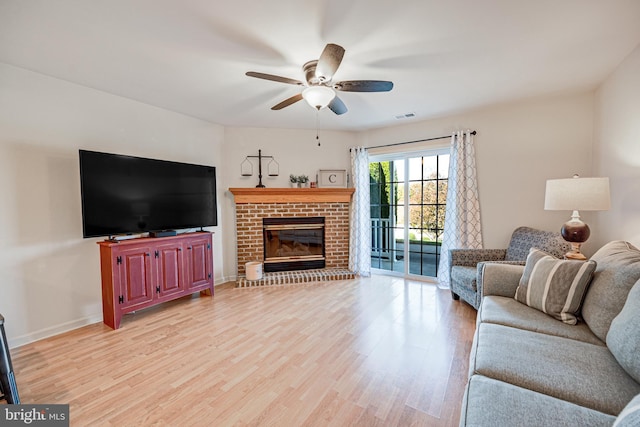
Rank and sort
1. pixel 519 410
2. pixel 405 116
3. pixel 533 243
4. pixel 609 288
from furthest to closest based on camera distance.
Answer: pixel 405 116 → pixel 533 243 → pixel 609 288 → pixel 519 410

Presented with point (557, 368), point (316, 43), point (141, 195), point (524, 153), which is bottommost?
point (557, 368)

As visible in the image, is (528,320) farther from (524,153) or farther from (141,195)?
(141,195)

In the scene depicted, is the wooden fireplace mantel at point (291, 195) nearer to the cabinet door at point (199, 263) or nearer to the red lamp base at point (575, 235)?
the cabinet door at point (199, 263)

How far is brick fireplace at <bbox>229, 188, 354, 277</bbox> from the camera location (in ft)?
13.7

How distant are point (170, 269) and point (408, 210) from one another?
3.45m

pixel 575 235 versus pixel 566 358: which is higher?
pixel 575 235

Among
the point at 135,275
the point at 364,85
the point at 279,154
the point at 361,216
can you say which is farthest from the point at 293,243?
the point at 364,85

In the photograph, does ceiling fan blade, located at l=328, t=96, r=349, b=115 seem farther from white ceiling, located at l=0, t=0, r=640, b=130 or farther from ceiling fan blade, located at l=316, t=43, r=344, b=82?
ceiling fan blade, located at l=316, t=43, r=344, b=82

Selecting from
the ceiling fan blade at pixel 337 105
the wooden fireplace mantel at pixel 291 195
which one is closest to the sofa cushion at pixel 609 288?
the ceiling fan blade at pixel 337 105

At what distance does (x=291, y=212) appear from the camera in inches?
171

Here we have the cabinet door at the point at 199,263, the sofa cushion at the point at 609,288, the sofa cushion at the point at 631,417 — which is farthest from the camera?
the cabinet door at the point at 199,263

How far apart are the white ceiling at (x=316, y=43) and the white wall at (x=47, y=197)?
23cm

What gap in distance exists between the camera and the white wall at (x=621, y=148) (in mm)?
2109

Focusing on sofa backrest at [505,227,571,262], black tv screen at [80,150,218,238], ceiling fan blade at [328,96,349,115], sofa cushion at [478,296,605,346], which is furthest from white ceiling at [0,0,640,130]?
sofa cushion at [478,296,605,346]
